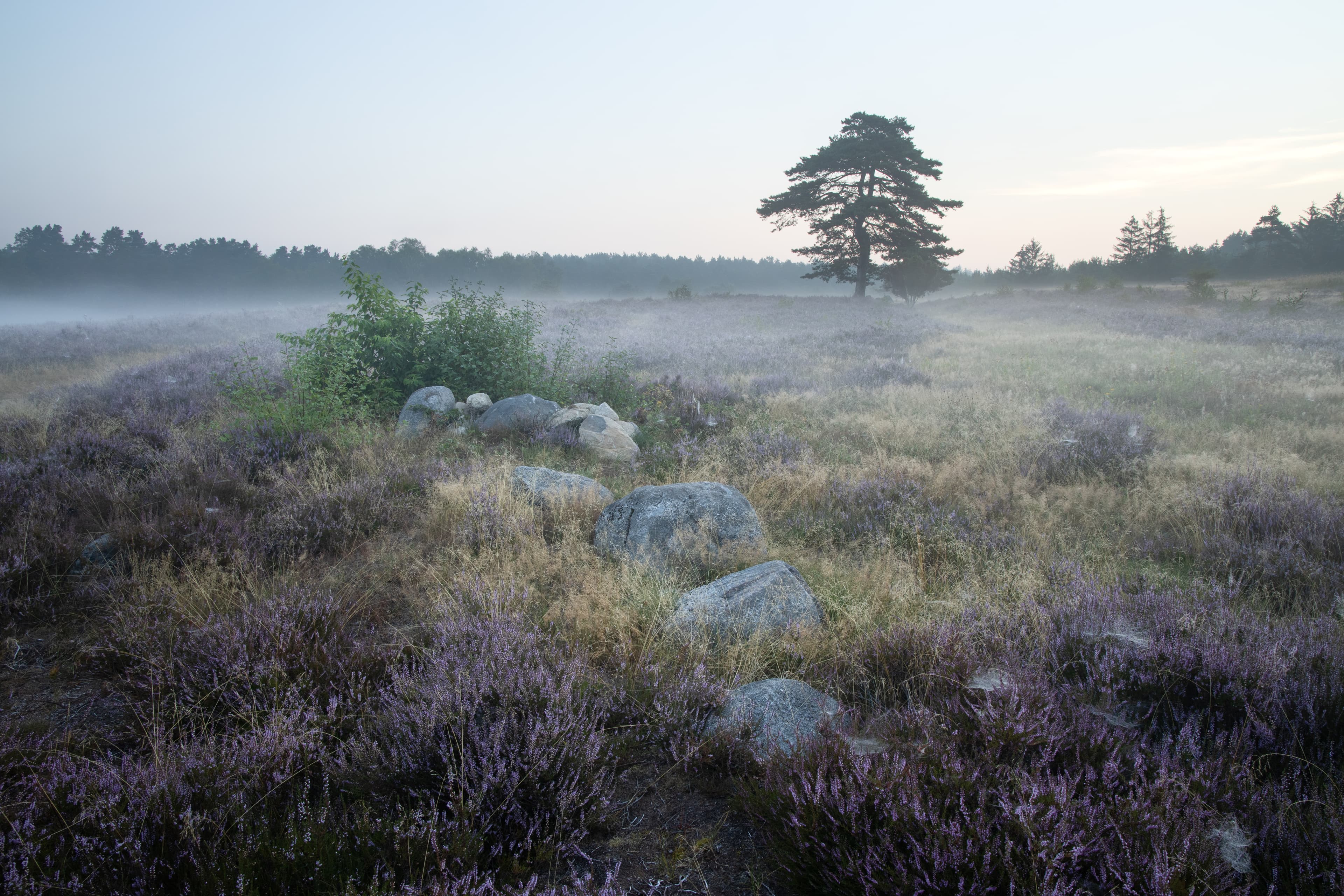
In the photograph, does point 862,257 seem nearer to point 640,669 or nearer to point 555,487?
point 555,487

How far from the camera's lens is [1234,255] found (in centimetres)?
4309

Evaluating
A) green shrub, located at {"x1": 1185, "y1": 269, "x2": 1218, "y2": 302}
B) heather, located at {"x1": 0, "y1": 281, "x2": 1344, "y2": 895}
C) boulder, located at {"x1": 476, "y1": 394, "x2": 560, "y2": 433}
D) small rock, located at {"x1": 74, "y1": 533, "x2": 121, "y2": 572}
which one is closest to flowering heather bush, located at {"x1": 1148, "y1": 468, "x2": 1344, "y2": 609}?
heather, located at {"x1": 0, "y1": 281, "x2": 1344, "y2": 895}

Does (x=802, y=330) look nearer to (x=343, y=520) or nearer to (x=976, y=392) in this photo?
(x=976, y=392)

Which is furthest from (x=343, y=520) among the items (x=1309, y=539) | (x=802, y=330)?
(x=802, y=330)

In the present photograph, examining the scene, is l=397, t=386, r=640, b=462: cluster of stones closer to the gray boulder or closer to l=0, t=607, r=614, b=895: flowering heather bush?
the gray boulder

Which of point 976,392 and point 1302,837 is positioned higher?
point 976,392

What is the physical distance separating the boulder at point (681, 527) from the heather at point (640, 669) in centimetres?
22

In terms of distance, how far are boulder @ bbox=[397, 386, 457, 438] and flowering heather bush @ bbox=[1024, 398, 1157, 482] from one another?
7920 mm

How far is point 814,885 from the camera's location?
6.13 feet

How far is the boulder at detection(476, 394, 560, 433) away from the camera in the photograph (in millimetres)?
8492

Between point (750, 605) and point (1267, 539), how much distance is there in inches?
166

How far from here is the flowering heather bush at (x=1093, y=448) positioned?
→ 679cm

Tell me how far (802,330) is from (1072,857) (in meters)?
22.4

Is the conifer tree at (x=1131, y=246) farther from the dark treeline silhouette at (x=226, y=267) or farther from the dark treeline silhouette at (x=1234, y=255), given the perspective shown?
the dark treeline silhouette at (x=226, y=267)
